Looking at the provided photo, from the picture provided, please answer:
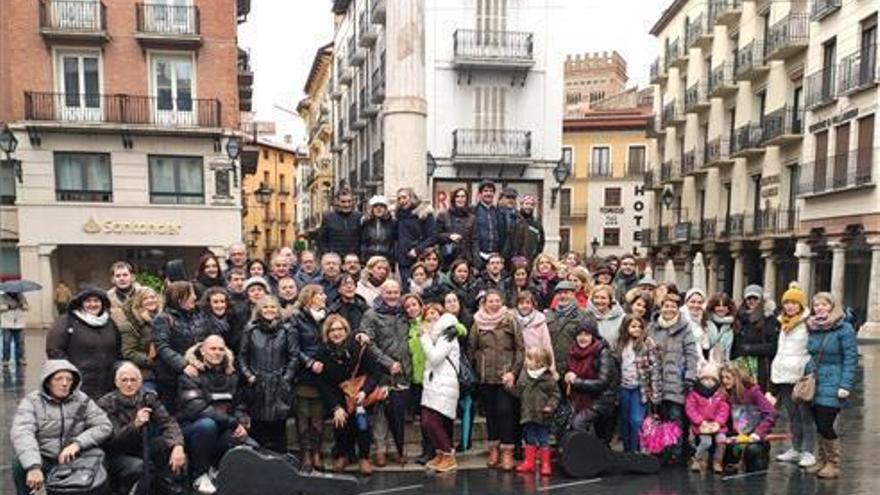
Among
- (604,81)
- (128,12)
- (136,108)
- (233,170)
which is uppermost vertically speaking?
(604,81)

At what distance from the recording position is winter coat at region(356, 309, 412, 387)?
6.45 metres

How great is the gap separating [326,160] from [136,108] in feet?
89.3

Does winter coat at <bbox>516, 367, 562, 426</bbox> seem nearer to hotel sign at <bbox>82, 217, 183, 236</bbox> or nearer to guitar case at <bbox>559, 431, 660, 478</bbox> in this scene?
guitar case at <bbox>559, 431, 660, 478</bbox>

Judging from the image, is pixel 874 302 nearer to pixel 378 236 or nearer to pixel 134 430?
pixel 378 236

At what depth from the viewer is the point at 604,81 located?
8406cm

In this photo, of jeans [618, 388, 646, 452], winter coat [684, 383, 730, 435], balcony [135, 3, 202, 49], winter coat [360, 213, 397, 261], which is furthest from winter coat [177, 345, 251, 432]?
balcony [135, 3, 202, 49]

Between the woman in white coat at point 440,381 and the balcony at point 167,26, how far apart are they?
19157mm

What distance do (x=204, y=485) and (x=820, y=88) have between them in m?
26.8

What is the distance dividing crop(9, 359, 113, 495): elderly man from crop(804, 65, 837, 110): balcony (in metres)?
26.4

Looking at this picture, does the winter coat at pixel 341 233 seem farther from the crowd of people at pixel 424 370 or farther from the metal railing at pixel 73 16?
the metal railing at pixel 73 16

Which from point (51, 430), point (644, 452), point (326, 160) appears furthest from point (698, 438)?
point (326, 160)

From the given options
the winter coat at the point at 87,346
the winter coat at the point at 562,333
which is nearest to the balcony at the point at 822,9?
the winter coat at the point at 562,333

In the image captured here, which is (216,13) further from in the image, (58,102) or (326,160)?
(326,160)

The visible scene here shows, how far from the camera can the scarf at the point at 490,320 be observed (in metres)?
6.58
